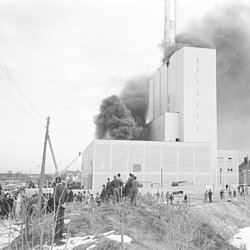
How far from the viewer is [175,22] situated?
92812mm

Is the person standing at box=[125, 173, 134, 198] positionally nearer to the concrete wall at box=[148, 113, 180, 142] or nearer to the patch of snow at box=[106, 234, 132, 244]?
the patch of snow at box=[106, 234, 132, 244]

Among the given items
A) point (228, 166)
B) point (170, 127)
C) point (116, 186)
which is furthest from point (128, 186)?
point (228, 166)

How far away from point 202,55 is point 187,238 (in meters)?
69.4

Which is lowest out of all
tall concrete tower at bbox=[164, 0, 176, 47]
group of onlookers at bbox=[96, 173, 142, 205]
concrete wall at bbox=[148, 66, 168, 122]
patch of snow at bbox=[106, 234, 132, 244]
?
patch of snow at bbox=[106, 234, 132, 244]

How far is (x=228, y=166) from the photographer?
80000mm

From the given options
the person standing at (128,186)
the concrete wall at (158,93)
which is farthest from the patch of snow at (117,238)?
the concrete wall at (158,93)

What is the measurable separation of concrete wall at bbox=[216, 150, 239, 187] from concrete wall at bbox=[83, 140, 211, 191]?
10.8 meters

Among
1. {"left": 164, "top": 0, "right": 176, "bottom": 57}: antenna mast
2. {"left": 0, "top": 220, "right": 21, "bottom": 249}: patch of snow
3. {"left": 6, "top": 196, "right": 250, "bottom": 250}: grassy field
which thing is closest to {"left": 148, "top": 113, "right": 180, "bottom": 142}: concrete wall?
{"left": 164, "top": 0, "right": 176, "bottom": 57}: antenna mast

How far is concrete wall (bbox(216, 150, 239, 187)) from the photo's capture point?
7900cm

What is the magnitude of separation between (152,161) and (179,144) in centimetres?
650

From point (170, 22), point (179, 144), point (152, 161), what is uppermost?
point (170, 22)

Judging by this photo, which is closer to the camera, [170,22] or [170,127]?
[170,127]

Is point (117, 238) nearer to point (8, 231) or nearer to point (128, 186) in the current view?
point (128, 186)

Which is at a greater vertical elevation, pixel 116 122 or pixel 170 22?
pixel 170 22
